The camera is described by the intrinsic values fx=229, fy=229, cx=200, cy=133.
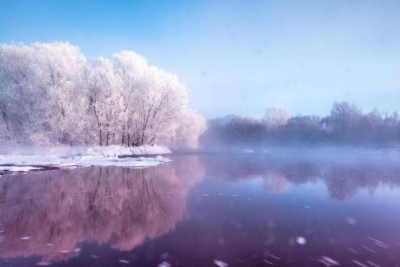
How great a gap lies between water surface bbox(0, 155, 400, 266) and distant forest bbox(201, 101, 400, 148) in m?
65.5

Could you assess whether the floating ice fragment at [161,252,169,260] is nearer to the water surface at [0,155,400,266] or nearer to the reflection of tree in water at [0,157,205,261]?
the water surface at [0,155,400,266]

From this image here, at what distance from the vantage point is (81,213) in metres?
6.65

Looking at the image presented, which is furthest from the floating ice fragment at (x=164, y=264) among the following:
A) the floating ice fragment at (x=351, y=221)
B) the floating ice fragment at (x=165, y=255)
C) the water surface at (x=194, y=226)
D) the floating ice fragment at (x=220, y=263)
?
the floating ice fragment at (x=351, y=221)

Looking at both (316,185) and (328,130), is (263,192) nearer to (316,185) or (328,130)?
(316,185)

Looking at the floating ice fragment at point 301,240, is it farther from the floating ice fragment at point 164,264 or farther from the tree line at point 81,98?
the tree line at point 81,98

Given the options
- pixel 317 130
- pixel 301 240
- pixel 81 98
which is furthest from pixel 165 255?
pixel 317 130

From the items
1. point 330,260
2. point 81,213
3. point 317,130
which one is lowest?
point 81,213

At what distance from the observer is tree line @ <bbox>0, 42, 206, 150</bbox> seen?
26.2 meters

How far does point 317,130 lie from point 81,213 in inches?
3131

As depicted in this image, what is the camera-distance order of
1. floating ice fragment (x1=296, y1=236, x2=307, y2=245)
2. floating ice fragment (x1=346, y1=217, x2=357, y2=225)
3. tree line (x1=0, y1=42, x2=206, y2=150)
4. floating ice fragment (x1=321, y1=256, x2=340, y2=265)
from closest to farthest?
floating ice fragment (x1=321, y1=256, x2=340, y2=265), floating ice fragment (x1=296, y1=236, x2=307, y2=245), floating ice fragment (x1=346, y1=217, x2=357, y2=225), tree line (x1=0, y1=42, x2=206, y2=150)

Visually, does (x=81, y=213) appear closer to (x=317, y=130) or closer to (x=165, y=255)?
(x=165, y=255)

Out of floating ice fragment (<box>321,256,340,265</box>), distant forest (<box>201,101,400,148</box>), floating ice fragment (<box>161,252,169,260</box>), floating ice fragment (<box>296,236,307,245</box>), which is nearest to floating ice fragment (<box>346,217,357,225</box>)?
floating ice fragment (<box>296,236,307,245</box>)

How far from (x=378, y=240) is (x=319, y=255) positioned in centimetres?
186

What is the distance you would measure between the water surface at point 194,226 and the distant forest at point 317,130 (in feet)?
215
